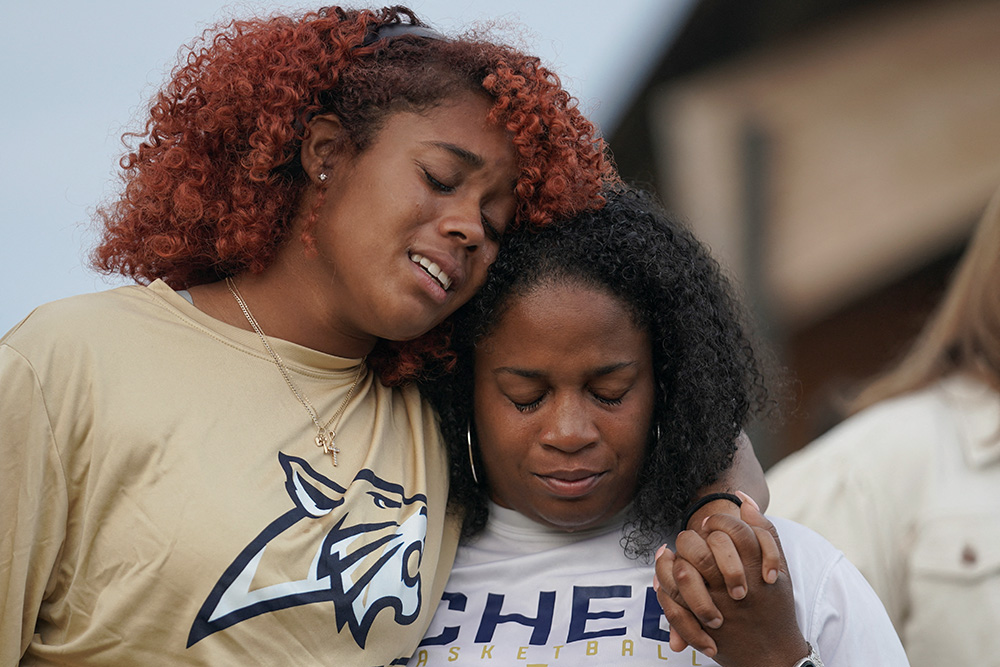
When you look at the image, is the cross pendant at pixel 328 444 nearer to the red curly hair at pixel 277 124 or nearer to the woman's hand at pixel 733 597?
the red curly hair at pixel 277 124

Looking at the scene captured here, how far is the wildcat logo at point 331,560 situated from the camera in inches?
75.5

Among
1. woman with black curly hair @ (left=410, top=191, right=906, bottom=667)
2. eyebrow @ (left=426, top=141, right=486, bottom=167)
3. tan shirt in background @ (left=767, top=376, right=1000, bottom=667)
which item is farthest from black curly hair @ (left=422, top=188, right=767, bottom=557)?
tan shirt in background @ (left=767, top=376, right=1000, bottom=667)

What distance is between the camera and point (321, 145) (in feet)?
7.31

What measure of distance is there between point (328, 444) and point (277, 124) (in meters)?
0.63

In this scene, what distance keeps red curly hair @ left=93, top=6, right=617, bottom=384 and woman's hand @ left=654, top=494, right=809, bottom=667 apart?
0.72 metres

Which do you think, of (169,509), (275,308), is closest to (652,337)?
(275,308)

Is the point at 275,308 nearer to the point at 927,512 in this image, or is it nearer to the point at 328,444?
the point at 328,444

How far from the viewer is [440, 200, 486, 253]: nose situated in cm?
211

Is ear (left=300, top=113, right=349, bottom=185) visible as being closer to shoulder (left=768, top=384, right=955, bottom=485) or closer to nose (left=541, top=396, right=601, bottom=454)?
nose (left=541, top=396, right=601, bottom=454)

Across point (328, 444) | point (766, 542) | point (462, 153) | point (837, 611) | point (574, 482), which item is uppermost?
point (462, 153)

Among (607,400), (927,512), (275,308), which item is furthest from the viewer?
(927,512)

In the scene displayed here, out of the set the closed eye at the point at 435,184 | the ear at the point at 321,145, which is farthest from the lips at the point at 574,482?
the ear at the point at 321,145

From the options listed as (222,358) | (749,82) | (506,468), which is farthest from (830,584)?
(749,82)

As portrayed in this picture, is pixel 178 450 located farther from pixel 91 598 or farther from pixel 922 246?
pixel 922 246
